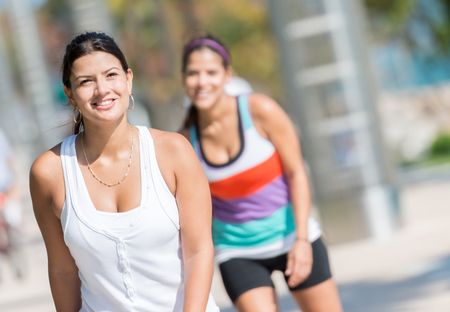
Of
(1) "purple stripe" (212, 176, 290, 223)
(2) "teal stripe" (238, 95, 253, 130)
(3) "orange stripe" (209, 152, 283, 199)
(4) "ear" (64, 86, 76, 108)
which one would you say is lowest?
(1) "purple stripe" (212, 176, 290, 223)

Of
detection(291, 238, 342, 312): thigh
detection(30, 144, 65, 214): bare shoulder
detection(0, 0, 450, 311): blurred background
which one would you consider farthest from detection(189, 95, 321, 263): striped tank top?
detection(30, 144, 65, 214): bare shoulder

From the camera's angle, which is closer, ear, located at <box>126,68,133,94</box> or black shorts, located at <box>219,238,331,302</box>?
ear, located at <box>126,68,133,94</box>

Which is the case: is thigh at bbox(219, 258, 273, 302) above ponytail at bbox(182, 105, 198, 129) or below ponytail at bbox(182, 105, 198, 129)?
below

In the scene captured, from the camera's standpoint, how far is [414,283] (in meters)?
9.67

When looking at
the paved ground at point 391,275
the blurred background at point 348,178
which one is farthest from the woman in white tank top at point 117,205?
the paved ground at point 391,275

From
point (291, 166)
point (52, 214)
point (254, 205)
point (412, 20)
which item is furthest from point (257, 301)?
point (412, 20)

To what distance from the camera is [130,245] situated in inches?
154

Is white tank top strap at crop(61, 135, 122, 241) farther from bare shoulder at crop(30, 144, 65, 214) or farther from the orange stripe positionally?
the orange stripe

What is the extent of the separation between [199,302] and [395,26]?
37.8m

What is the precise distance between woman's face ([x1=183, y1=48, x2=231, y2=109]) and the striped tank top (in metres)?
0.15

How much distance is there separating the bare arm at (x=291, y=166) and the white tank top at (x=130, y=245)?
163 centimetres

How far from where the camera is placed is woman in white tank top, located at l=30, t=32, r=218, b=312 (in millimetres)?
3908

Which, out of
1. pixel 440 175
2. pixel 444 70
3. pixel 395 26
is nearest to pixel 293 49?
pixel 440 175

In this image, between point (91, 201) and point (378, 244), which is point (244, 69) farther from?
point (91, 201)
